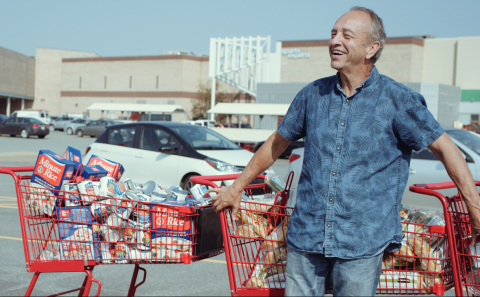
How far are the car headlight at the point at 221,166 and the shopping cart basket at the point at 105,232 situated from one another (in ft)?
16.9

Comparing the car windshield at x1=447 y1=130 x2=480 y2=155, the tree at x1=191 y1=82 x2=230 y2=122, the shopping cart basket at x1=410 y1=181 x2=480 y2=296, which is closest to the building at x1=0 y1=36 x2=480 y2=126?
the tree at x1=191 y1=82 x2=230 y2=122

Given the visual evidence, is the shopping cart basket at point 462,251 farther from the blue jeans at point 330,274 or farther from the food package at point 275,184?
the food package at point 275,184

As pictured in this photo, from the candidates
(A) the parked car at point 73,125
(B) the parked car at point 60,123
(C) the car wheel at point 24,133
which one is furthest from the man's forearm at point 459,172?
(B) the parked car at point 60,123

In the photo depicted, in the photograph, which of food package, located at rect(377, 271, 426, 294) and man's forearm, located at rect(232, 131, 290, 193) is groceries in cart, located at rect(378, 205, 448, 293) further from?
man's forearm, located at rect(232, 131, 290, 193)

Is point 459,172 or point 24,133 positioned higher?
point 459,172

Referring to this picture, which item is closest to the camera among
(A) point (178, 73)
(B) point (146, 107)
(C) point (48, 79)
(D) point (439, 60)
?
(B) point (146, 107)

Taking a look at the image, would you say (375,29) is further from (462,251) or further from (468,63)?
(468,63)

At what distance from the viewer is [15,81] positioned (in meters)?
64.6

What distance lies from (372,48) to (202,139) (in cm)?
699

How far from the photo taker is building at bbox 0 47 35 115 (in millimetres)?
61969

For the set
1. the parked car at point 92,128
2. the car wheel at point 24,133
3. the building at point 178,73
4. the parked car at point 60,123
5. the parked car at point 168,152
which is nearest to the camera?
the parked car at point 168,152

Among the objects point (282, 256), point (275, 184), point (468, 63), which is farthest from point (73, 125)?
point (282, 256)

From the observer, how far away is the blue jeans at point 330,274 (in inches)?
84.3

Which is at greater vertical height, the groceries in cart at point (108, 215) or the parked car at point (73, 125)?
the parked car at point (73, 125)
